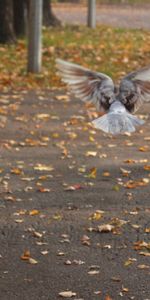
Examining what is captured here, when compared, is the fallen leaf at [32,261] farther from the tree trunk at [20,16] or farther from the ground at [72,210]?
the tree trunk at [20,16]

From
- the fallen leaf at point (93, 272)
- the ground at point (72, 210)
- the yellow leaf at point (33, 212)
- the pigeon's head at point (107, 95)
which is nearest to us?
the pigeon's head at point (107, 95)

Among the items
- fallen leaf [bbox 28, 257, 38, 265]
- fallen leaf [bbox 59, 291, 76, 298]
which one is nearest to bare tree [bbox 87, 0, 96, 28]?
fallen leaf [bbox 28, 257, 38, 265]

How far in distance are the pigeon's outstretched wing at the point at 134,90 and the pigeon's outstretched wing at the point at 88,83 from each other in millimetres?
67

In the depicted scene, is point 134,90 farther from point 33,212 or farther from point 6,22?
point 6,22

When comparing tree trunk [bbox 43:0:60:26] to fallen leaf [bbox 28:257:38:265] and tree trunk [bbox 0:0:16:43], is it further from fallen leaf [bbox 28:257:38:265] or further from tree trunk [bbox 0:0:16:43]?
fallen leaf [bbox 28:257:38:265]

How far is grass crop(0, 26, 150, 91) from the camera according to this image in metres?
14.9

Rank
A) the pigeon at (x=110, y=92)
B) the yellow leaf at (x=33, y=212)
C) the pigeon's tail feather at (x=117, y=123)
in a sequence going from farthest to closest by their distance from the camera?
the yellow leaf at (x=33, y=212) → the pigeon at (x=110, y=92) → the pigeon's tail feather at (x=117, y=123)

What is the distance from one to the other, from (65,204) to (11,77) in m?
6.87

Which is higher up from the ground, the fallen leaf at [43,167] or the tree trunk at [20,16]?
the fallen leaf at [43,167]

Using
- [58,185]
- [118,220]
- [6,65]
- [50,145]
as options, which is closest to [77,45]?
[6,65]

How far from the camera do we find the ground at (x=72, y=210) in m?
6.41

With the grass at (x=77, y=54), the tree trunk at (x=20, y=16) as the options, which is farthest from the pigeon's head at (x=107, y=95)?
the tree trunk at (x=20, y=16)

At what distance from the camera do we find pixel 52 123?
12.0 m

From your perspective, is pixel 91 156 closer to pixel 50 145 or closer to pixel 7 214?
pixel 50 145
